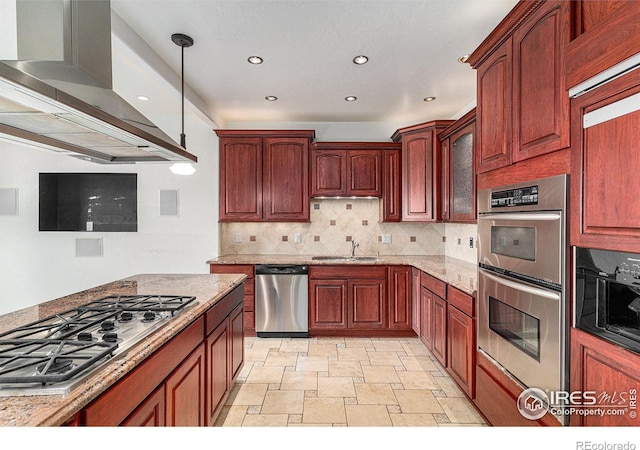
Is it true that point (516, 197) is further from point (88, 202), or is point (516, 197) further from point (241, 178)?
point (88, 202)

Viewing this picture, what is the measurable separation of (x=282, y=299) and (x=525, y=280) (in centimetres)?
261

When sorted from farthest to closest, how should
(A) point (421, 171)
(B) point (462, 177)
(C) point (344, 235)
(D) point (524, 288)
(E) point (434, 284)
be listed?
1. (C) point (344, 235)
2. (A) point (421, 171)
3. (B) point (462, 177)
4. (E) point (434, 284)
5. (D) point (524, 288)

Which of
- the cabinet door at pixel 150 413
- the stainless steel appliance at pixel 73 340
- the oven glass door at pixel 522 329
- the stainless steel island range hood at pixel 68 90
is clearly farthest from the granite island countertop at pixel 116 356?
the oven glass door at pixel 522 329

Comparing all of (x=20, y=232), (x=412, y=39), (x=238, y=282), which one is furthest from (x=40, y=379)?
(x=20, y=232)

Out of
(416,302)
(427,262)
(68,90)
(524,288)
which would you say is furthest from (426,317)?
(68,90)

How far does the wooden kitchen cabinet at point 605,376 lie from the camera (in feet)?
3.68

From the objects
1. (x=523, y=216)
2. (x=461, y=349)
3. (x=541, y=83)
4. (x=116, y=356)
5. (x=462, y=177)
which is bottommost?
(x=461, y=349)

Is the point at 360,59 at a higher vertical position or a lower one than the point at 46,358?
higher

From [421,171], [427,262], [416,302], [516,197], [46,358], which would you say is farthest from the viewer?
[421,171]

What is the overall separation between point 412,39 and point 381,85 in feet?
2.67

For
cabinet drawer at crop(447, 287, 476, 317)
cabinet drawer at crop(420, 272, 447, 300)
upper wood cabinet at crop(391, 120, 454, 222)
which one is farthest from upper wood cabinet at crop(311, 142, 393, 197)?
cabinet drawer at crop(447, 287, 476, 317)

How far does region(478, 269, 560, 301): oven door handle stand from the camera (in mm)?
1484

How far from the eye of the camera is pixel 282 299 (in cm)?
375
